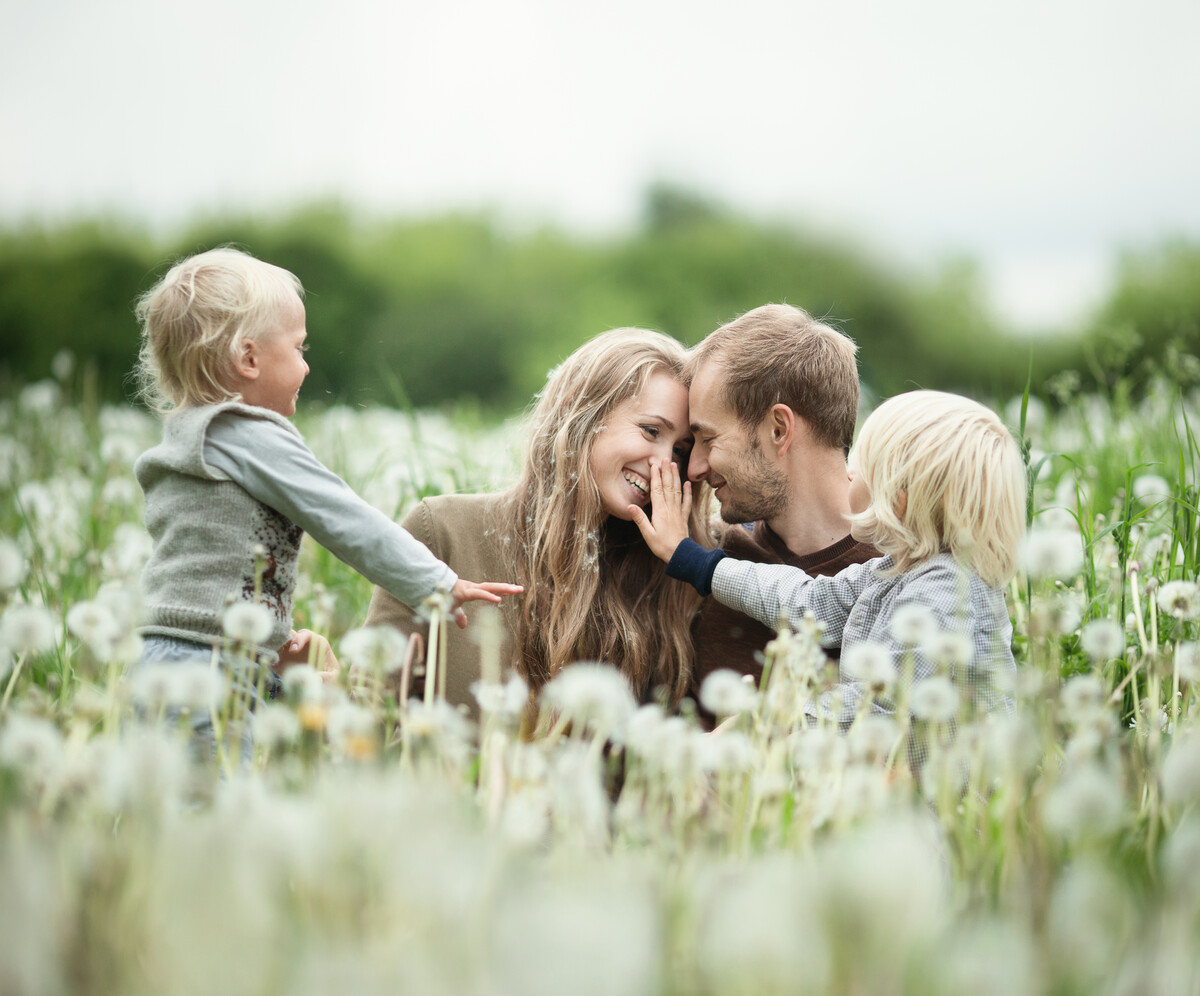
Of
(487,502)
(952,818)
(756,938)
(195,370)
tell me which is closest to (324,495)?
(195,370)

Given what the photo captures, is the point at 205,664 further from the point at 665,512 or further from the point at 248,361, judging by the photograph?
the point at 665,512

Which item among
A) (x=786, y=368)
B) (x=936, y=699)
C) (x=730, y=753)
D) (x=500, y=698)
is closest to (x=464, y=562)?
(x=786, y=368)

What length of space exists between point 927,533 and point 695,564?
0.71m

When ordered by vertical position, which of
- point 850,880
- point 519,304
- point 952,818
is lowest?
point 952,818

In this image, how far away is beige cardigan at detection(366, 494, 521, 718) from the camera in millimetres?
3518

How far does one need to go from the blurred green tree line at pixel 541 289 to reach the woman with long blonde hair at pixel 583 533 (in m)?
12.7

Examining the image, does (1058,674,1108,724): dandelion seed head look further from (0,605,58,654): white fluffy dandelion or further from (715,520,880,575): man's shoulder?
(0,605,58,654): white fluffy dandelion

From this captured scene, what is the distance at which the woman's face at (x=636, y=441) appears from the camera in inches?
139

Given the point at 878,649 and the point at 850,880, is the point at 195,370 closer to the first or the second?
the point at 878,649

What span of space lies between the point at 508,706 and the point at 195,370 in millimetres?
1650

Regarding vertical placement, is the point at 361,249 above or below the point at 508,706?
above

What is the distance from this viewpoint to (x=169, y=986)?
1164mm

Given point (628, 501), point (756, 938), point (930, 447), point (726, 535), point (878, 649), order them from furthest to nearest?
point (726, 535), point (628, 501), point (930, 447), point (878, 649), point (756, 938)

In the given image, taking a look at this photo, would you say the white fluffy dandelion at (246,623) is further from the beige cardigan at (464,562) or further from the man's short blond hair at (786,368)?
the man's short blond hair at (786,368)
